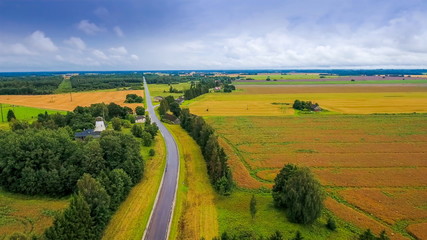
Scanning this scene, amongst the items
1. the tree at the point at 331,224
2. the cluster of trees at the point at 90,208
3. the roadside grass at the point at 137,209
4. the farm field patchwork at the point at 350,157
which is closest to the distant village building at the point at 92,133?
the roadside grass at the point at 137,209

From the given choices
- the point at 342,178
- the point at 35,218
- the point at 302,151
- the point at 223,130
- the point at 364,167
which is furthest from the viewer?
the point at 223,130

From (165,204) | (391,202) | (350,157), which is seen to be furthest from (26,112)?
(391,202)

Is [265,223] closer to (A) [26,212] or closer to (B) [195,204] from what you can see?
(B) [195,204]

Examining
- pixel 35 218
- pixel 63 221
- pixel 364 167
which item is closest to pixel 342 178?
pixel 364 167

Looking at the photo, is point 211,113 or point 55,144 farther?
point 211,113

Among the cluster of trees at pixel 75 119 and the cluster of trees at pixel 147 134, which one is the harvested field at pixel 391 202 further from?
the cluster of trees at pixel 75 119

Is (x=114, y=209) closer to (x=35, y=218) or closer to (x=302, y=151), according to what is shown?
(x=35, y=218)
